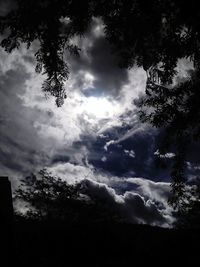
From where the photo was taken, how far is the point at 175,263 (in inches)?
323

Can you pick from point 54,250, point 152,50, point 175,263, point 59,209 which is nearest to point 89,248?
point 54,250

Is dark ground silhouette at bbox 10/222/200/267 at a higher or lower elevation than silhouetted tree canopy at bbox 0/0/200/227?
lower

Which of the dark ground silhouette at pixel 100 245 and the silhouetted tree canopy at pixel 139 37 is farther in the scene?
the dark ground silhouette at pixel 100 245

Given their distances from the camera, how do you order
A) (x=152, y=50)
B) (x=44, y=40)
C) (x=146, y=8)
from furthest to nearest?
(x=152, y=50)
(x=44, y=40)
(x=146, y=8)

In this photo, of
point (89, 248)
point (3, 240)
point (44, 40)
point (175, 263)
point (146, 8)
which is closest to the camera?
point (3, 240)

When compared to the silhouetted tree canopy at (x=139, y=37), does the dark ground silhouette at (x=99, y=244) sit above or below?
below

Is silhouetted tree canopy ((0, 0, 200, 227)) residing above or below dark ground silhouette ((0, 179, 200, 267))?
above

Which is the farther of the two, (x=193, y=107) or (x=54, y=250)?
(x=54, y=250)

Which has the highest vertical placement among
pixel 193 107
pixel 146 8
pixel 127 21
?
pixel 127 21

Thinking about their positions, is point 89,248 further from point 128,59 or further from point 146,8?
point 146,8

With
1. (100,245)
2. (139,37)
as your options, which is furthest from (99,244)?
(139,37)

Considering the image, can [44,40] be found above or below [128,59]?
below

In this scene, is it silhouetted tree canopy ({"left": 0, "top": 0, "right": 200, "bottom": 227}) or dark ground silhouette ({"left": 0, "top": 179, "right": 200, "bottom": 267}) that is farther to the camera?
dark ground silhouette ({"left": 0, "top": 179, "right": 200, "bottom": 267})

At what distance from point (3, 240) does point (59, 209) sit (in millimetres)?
31178
